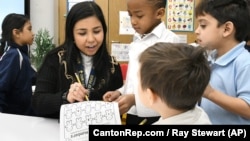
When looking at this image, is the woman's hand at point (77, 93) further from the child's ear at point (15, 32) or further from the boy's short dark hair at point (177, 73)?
the child's ear at point (15, 32)

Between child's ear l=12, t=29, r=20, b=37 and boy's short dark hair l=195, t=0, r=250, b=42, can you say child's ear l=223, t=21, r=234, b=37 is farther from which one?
child's ear l=12, t=29, r=20, b=37

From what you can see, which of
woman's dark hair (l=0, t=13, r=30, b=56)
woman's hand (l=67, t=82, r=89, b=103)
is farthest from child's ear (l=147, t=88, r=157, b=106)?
woman's dark hair (l=0, t=13, r=30, b=56)

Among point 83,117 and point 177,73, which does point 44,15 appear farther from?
point 177,73

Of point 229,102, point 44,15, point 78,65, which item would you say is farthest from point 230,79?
point 44,15

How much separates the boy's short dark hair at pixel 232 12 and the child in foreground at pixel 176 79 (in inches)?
12.2

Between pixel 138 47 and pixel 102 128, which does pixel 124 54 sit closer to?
pixel 138 47

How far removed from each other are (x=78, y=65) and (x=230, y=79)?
1.99ft

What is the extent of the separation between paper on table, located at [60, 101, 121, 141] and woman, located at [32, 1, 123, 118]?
0.62 feet

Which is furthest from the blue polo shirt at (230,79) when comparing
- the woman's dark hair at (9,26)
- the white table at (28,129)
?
the woman's dark hair at (9,26)

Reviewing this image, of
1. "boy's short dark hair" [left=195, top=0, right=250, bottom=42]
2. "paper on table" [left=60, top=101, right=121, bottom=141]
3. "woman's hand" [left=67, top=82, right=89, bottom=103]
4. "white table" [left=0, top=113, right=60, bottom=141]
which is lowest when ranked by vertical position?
"white table" [left=0, top=113, right=60, bottom=141]

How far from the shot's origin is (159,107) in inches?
38.5

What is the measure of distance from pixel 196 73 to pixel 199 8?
0.41m

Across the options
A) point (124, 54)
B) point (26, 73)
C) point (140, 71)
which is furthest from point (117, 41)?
point (140, 71)

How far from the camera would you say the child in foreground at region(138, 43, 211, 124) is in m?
0.92
